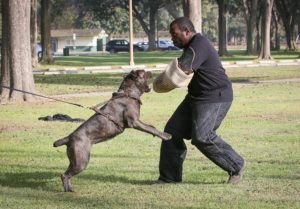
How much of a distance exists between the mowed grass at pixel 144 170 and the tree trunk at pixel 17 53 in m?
3.59

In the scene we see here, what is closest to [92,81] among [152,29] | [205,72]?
[205,72]

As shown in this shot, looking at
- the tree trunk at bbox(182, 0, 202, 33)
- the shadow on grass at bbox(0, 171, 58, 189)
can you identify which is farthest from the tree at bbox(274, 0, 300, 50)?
the shadow on grass at bbox(0, 171, 58, 189)

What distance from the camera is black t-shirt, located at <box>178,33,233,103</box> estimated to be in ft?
23.7

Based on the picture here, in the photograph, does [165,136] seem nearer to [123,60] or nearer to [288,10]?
[123,60]

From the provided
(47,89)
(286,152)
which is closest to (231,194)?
(286,152)

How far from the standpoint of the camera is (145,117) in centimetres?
1512

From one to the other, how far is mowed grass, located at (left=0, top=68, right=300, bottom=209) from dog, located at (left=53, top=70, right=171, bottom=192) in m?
0.36

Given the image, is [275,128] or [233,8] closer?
[275,128]

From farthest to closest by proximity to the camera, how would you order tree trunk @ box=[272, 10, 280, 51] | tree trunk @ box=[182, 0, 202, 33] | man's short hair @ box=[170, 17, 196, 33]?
1. tree trunk @ box=[272, 10, 280, 51]
2. tree trunk @ box=[182, 0, 202, 33]
3. man's short hair @ box=[170, 17, 196, 33]

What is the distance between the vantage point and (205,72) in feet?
24.3

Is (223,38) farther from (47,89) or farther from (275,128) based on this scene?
(275,128)

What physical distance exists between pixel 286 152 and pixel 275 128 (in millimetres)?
2827

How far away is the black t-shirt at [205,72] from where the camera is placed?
7238 millimetres

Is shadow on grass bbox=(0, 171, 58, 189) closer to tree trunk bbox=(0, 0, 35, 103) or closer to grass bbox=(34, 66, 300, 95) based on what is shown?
tree trunk bbox=(0, 0, 35, 103)
